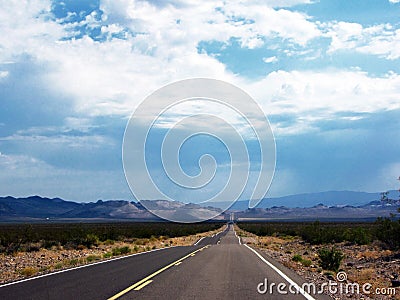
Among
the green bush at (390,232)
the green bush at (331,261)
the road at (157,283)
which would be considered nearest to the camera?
the road at (157,283)

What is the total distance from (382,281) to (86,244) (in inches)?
1145

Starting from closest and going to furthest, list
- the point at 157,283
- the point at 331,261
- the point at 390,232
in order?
the point at 157,283
the point at 331,261
the point at 390,232

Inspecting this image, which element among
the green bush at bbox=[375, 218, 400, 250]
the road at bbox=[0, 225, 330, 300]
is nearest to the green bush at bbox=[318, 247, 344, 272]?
the road at bbox=[0, 225, 330, 300]

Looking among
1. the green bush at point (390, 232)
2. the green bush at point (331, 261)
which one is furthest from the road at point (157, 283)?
the green bush at point (390, 232)

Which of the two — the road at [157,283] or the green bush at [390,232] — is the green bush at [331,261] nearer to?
the road at [157,283]

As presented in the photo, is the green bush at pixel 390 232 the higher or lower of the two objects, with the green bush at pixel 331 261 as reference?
higher

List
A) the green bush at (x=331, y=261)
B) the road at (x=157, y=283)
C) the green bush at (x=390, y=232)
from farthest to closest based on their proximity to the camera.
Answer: the green bush at (x=390, y=232)
the green bush at (x=331, y=261)
the road at (x=157, y=283)

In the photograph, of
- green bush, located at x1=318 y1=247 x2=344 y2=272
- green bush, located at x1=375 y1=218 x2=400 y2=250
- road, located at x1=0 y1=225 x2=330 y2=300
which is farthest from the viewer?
green bush, located at x1=375 y1=218 x2=400 y2=250

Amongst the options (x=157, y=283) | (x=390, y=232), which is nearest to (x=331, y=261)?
(x=390, y=232)

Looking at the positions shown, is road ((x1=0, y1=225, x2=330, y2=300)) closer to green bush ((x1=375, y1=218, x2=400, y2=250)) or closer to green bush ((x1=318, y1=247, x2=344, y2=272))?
green bush ((x1=318, y1=247, x2=344, y2=272))

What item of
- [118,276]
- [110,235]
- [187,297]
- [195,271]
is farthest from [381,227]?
[110,235]

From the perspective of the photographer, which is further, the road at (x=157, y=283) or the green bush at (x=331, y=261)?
the green bush at (x=331, y=261)

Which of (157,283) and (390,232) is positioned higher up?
(390,232)

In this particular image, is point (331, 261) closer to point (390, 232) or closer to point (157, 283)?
point (390, 232)
